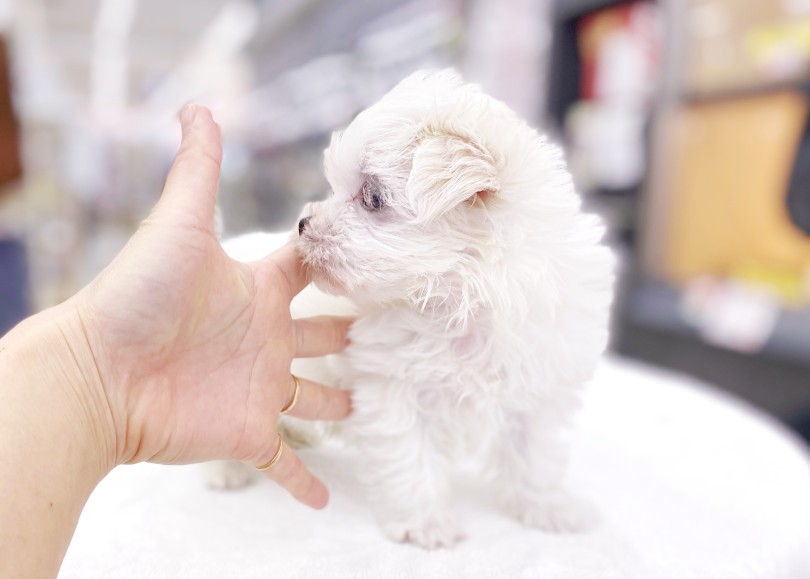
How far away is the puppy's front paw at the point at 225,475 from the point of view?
1015 mm

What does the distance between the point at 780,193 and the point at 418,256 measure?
6.85ft

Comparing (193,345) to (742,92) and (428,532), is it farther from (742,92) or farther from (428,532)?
(742,92)

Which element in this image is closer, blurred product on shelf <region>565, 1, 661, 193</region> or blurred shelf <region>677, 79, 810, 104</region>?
blurred shelf <region>677, 79, 810, 104</region>

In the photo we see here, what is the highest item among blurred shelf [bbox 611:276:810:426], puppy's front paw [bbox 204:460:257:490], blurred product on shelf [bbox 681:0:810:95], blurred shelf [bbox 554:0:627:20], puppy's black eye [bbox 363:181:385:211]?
blurred shelf [bbox 554:0:627:20]

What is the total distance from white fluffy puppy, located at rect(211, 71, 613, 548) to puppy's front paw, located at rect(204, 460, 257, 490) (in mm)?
221

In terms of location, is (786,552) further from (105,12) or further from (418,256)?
(105,12)

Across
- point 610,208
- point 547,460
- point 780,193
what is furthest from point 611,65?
point 547,460

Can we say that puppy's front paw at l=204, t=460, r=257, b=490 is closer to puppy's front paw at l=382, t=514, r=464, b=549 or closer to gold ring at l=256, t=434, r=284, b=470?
gold ring at l=256, t=434, r=284, b=470

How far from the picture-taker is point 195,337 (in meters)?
0.79

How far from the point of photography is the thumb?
2.52 feet

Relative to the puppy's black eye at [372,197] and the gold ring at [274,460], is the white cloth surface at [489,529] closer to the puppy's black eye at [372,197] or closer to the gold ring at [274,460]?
the gold ring at [274,460]

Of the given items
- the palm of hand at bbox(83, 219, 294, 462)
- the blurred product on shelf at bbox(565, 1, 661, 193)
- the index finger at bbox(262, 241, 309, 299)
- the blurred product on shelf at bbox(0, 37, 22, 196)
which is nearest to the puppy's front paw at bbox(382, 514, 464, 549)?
the palm of hand at bbox(83, 219, 294, 462)

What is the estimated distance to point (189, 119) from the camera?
82 cm

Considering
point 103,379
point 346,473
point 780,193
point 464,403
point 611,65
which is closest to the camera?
point 103,379
